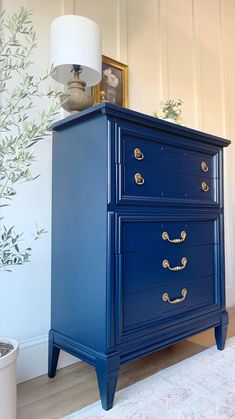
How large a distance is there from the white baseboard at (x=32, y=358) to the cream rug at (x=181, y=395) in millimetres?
376

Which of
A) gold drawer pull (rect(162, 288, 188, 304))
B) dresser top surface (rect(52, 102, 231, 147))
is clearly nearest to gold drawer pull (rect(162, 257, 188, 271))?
gold drawer pull (rect(162, 288, 188, 304))

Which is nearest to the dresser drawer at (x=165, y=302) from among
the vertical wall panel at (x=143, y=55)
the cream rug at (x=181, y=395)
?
the cream rug at (x=181, y=395)

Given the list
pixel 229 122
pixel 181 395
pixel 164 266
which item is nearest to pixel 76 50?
pixel 164 266

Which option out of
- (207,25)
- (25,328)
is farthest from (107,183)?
(207,25)

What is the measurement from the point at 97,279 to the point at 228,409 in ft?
2.32

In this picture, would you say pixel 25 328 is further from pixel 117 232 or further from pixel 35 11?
pixel 35 11

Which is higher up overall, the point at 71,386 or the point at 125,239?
the point at 125,239

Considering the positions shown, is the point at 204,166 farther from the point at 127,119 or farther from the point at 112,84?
the point at 112,84

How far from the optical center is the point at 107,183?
1.19 meters

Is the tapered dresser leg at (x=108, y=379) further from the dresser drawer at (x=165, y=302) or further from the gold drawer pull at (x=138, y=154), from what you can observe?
the gold drawer pull at (x=138, y=154)

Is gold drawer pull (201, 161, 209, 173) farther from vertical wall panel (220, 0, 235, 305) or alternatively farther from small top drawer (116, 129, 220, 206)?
vertical wall panel (220, 0, 235, 305)

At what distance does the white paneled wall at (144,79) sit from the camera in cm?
146

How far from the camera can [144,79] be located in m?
2.11

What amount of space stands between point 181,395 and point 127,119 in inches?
45.7
